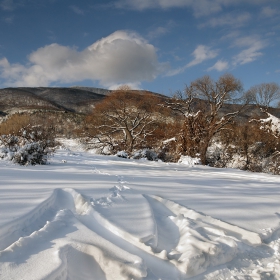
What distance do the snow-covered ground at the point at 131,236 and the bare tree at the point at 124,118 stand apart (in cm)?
1322

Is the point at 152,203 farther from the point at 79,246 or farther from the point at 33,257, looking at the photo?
the point at 33,257

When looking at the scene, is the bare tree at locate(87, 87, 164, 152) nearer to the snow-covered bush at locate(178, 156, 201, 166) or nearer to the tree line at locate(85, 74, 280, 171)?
the tree line at locate(85, 74, 280, 171)

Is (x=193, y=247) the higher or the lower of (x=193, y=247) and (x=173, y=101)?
the lower

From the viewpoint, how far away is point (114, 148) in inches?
661

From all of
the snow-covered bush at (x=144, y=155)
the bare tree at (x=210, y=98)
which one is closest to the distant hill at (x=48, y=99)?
the bare tree at (x=210, y=98)

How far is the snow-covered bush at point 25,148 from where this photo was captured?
672 centimetres

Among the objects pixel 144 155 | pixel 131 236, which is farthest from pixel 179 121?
pixel 131 236

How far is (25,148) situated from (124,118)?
10.6 metres

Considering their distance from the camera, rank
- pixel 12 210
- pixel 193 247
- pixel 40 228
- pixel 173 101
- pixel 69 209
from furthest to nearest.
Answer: pixel 173 101, pixel 69 209, pixel 12 210, pixel 40 228, pixel 193 247

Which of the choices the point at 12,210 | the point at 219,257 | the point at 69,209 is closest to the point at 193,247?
the point at 219,257

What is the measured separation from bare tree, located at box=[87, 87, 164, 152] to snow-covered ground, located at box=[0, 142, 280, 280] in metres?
13.2

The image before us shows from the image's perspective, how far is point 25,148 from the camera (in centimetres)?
671

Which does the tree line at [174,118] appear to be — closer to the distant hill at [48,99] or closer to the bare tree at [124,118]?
the bare tree at [124,118]

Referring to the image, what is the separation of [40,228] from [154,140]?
14.5 meters
